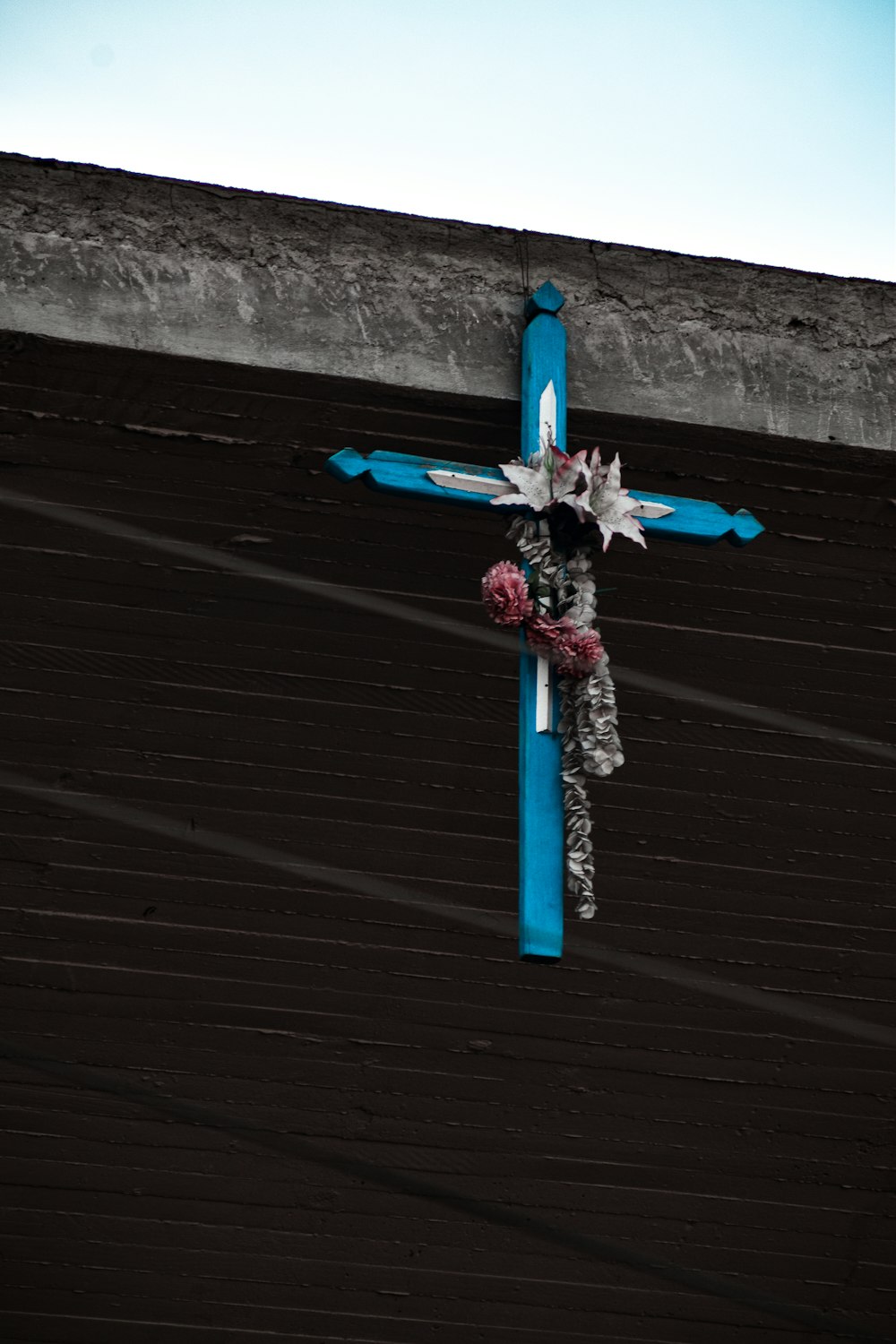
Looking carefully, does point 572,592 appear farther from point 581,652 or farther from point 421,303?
point 421,303

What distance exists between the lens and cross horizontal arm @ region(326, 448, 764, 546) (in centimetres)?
375

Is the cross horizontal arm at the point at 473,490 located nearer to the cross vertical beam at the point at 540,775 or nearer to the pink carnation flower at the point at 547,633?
the cross vertical beam at the point at 540,775

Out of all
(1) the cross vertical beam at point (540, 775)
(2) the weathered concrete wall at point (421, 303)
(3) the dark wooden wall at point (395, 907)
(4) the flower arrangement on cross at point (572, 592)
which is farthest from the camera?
(3) the dark wooden wall at point (395, 907)

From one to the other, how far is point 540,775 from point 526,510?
71 centimetres

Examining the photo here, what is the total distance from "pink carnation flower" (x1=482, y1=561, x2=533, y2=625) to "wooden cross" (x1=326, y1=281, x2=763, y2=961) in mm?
139

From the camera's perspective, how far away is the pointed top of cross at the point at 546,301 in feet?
14.1

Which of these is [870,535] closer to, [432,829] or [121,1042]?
[432,829]

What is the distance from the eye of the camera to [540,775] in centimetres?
372

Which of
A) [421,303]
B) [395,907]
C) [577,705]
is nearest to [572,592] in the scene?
[577,705]

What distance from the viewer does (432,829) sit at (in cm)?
472

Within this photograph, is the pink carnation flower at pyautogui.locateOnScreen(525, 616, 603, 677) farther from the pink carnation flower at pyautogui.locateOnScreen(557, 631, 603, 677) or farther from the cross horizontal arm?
the cross horizontal arm

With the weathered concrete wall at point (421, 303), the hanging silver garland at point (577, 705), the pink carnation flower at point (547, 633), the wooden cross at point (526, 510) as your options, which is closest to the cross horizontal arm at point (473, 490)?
the wooden cross at point (526, 510)

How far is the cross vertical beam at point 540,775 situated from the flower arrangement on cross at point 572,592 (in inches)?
1.1

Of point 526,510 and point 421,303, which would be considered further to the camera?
point 421,303
